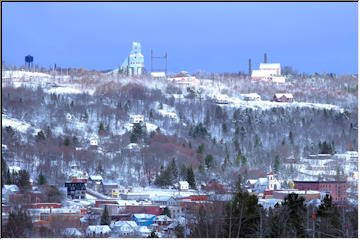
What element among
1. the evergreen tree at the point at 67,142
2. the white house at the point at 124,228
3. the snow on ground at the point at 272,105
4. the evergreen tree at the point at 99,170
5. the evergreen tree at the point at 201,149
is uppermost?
the snow on ground at the point at 272,105

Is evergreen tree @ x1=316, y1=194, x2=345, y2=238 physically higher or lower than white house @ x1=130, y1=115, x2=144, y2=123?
lower

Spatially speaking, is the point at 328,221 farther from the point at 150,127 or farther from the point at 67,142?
the point at 150,127

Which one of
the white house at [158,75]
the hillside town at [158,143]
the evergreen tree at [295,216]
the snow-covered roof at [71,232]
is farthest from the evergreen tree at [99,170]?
the evergreen tree at [295,216]

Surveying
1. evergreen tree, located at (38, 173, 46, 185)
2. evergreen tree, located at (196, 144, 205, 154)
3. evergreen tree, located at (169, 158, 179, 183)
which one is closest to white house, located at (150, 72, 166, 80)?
evergreen tree, located at (196, 144, 205, 154)

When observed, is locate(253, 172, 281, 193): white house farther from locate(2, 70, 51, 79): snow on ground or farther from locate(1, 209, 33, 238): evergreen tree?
locate(2, 70, 51, 79): snow on ground

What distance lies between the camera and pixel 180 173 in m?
23.1

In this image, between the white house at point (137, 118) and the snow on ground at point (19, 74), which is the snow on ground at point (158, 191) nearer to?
the white house at point (137, 118)

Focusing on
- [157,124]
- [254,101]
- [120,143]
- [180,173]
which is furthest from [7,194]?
[254,101]

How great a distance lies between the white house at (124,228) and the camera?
1266cm

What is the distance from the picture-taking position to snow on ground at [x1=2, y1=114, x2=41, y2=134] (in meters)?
27.8

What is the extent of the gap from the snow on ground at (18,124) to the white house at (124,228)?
46.8 ft

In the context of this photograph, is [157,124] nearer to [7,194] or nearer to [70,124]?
[70,124]

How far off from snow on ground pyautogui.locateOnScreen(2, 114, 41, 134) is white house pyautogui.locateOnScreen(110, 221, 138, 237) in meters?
14.3

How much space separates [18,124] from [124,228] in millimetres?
15442
